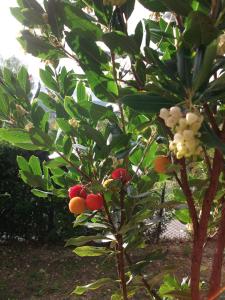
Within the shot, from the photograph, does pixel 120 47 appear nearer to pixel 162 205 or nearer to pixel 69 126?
pixel 69 126

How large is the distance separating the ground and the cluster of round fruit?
272 centimetres

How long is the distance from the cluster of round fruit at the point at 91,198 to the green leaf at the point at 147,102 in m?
0.37

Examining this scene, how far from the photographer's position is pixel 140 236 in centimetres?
139

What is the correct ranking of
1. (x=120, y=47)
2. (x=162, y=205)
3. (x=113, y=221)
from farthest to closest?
(x=113, y=221) < (x=162, y=205) < (x=120, y=47)

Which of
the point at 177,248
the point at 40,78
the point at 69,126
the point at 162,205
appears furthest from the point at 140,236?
the point at 177,248

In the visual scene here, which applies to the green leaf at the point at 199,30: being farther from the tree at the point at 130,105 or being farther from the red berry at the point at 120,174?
the red berry at the point at 120,174

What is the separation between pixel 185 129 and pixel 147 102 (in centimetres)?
12

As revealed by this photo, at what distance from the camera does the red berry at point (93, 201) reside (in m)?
1.15

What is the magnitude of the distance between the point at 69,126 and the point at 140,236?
488 millimetres

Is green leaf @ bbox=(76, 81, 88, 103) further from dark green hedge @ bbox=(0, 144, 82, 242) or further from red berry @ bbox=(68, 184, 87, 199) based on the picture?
dark green hedge @ bbox=(0, 144, 82, 242)

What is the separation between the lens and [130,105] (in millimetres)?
788

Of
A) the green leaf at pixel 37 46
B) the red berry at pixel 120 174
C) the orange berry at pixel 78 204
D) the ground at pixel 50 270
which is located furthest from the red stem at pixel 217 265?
the ground at pixel 50 270

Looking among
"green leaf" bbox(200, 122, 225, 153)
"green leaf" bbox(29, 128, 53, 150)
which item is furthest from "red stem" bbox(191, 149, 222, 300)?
"green leaf" bbox(29, 128, 53, 150)

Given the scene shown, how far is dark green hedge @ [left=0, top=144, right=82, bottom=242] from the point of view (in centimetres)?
503
